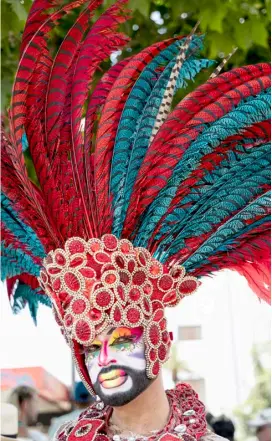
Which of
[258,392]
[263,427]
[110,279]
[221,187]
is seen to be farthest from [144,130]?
[258,392]

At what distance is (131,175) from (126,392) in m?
0.69

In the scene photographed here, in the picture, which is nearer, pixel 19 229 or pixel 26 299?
pixel 19 229

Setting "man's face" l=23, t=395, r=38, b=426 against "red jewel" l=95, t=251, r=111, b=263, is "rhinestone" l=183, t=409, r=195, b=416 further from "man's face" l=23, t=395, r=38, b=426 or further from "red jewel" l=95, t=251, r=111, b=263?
"man's face" l=23, t=395, r=38, b=426

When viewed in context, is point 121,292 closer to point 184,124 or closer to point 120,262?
point 120,262

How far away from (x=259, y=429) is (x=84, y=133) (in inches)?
141

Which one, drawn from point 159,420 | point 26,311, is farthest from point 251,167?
point 26,311

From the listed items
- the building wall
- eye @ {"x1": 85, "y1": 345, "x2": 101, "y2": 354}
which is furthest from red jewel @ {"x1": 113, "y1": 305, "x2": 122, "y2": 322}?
the building wall

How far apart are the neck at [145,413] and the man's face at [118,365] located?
8 cm

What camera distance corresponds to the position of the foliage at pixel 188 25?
4.93 meters

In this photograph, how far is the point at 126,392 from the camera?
9.16 ft

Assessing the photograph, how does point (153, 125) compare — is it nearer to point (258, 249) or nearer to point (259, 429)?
point (258, 249)

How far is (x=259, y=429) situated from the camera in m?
6.03

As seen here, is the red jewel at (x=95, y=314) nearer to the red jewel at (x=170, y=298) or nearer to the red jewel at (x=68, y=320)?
the red jewel at (x=68, y=320)

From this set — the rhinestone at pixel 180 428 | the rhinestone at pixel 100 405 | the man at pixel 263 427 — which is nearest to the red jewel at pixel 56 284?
the rhinestone at pixel 100 405
